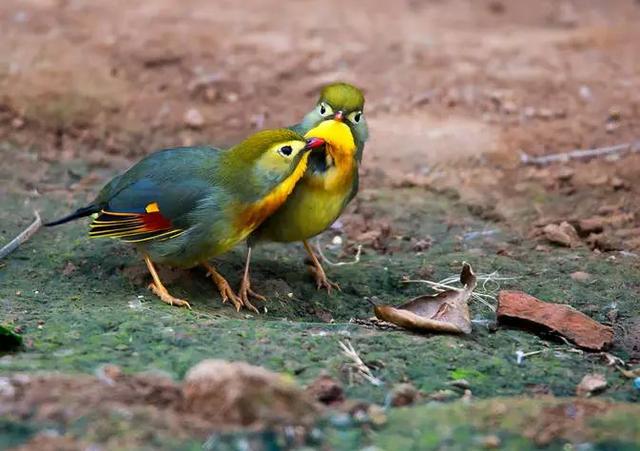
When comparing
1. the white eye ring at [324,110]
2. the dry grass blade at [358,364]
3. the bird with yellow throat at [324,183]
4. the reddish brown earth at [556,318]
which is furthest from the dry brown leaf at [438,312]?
the white eye ring at [324,110]

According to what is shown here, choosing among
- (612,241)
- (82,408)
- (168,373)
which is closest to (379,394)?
(168,373)

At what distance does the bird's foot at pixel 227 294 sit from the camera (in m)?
5.53

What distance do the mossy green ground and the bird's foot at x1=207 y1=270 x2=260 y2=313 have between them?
54 millimetres

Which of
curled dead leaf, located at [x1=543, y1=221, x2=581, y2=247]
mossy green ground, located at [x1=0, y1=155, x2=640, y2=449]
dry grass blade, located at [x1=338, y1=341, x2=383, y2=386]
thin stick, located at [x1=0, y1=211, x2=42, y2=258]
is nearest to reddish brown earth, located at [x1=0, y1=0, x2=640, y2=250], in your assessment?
curled dead leaf, located at [x1=543, y1=221, x2=581, y2=247]

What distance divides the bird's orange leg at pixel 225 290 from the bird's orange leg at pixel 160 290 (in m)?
0.25

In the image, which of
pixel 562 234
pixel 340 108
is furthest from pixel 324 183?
pixel 562 234

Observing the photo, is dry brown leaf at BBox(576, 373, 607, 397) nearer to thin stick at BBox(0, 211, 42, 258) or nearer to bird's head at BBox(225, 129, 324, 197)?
bird's head at BBox(225, 129, 324, 197)

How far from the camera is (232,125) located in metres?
8.27

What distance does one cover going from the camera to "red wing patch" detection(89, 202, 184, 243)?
214 inches

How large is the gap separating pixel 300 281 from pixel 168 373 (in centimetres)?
207

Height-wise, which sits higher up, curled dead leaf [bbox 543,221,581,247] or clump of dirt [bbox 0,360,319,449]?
clump of dirt [bbox 0,360,319,449]

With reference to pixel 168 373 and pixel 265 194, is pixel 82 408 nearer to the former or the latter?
pixel 168 373

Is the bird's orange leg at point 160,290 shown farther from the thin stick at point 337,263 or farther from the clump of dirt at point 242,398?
the clump of dirt at point 242,398

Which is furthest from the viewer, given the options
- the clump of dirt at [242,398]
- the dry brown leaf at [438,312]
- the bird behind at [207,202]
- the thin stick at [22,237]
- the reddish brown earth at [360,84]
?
the reddish brown earth at [360,84]
